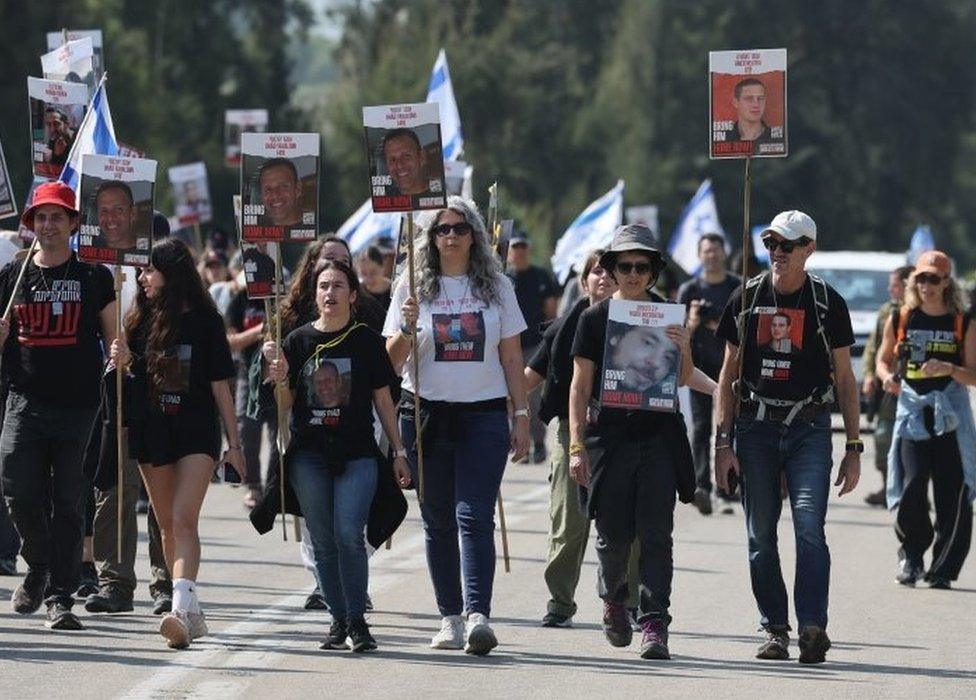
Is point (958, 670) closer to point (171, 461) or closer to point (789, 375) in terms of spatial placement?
point (789, 375)

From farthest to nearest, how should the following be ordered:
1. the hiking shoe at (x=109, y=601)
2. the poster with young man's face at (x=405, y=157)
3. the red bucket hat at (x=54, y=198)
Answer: the hiking shoe at (x=109, y=601), the poster with young man's face at (x=405, y=157), the red bucket hat at (x=54, y=198)

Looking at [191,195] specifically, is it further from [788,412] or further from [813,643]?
[813,643]

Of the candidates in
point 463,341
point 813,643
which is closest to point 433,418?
point 463,341

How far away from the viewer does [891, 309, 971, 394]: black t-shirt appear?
13.7 m

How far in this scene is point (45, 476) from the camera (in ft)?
36.4

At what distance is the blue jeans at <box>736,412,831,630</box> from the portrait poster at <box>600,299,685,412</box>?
422 millimetres

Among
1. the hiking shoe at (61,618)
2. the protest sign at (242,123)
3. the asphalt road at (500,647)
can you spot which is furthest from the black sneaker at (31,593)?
the protest sign at (242,123)

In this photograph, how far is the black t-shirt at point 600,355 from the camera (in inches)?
397

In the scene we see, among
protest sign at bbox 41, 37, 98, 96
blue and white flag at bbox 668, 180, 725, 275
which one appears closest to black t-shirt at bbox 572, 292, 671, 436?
protest sign at bbox 41, 37, 98, 96

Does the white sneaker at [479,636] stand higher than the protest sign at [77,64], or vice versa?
the protest sign at [77,64]

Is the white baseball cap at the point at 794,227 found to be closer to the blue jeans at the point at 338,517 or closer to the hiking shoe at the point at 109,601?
the blue jeans at the point at 338,517

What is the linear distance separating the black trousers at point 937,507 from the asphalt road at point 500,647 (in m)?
0.21

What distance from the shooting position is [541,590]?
1277cm

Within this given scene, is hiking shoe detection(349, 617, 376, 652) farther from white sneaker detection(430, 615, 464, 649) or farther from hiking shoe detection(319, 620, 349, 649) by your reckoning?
white sneaker detection(430, 615, 464, 649)
